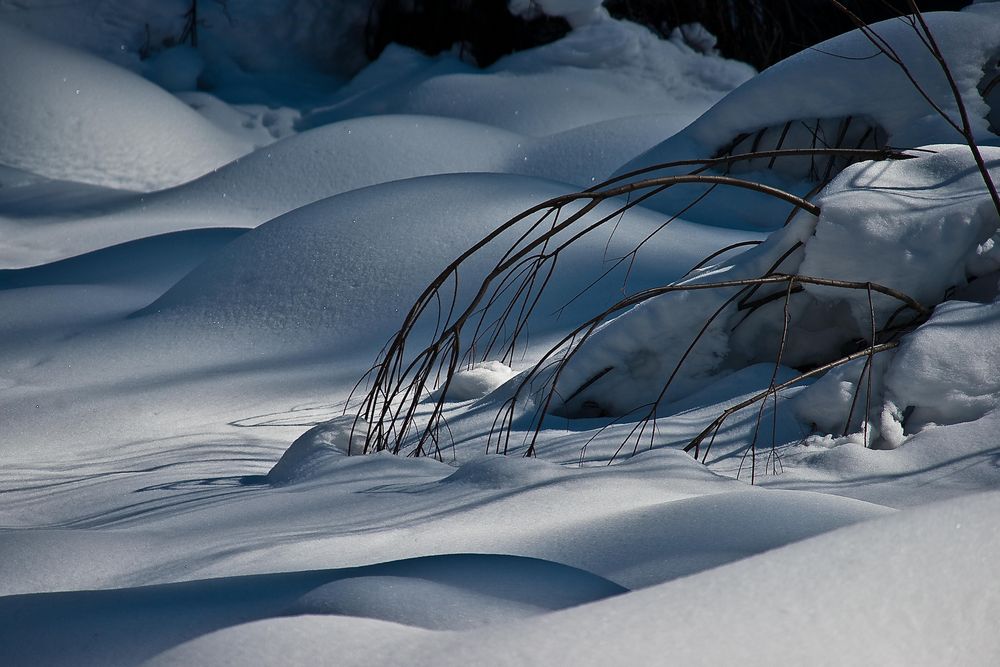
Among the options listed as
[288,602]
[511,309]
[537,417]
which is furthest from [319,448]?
[288,602]

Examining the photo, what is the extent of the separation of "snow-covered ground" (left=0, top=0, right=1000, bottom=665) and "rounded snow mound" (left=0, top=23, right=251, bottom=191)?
115 centimetres

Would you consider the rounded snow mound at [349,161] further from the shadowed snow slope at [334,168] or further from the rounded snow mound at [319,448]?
the rounded snow mound at [319,448]

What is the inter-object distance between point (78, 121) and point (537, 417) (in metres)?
5.08

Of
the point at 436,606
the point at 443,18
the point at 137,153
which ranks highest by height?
the point at 443,18

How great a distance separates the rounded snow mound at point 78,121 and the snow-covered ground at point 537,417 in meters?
1.15

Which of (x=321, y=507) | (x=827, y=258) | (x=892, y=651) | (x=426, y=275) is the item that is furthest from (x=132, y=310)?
(x=892, y=651)

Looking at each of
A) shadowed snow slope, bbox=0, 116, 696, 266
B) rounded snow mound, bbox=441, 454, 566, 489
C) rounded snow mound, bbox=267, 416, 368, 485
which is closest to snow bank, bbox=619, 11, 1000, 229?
shadowed snow slope, bbox=0, 116, 696, 266

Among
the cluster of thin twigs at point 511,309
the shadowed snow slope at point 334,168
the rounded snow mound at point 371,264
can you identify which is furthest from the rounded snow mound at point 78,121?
the cluster of thin twigs at point 511,309

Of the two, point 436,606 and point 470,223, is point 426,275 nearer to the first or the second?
point 470,223

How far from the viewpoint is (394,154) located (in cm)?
463

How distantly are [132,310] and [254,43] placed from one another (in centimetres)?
589

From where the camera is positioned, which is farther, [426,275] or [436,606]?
[426,275]

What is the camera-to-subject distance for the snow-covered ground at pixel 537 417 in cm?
59

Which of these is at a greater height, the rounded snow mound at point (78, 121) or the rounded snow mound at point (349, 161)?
the rounded snow mound at point (78, 121)
